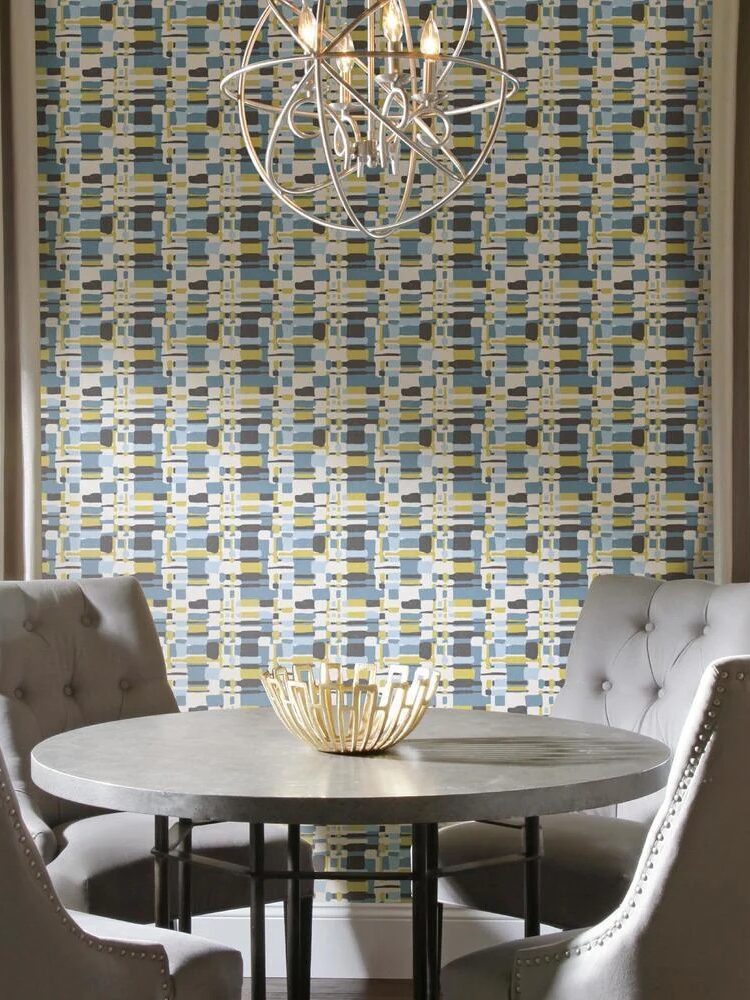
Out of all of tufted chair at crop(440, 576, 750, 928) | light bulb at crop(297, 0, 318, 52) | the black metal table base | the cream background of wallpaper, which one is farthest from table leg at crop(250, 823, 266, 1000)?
the cream background of wallpaper

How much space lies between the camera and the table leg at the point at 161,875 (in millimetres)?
1921

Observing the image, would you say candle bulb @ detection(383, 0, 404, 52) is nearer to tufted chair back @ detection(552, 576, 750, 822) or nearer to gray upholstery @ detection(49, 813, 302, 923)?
tufted chair back @ detection(552, 576, 750, 822)

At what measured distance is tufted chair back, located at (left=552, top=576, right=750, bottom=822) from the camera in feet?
8.07

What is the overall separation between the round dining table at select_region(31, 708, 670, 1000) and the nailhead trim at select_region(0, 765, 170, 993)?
0.53 feet

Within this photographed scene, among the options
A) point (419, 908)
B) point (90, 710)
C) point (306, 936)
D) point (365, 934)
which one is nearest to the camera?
point (419, 908)

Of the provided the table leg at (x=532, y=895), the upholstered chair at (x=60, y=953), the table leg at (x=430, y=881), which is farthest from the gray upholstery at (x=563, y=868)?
the upholstered chair at (x=60, y=953)

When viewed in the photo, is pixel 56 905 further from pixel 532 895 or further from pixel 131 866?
pixel 532 895

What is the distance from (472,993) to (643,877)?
1.17 feet

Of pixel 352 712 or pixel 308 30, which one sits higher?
pixel 308 30

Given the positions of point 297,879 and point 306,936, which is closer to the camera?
point 297,879

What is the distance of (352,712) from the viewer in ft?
5.74

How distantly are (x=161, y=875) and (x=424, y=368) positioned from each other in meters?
1.56

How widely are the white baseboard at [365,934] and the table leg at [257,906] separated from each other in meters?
1.16

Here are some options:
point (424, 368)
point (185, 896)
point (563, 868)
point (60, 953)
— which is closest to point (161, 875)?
point (185, 896)
